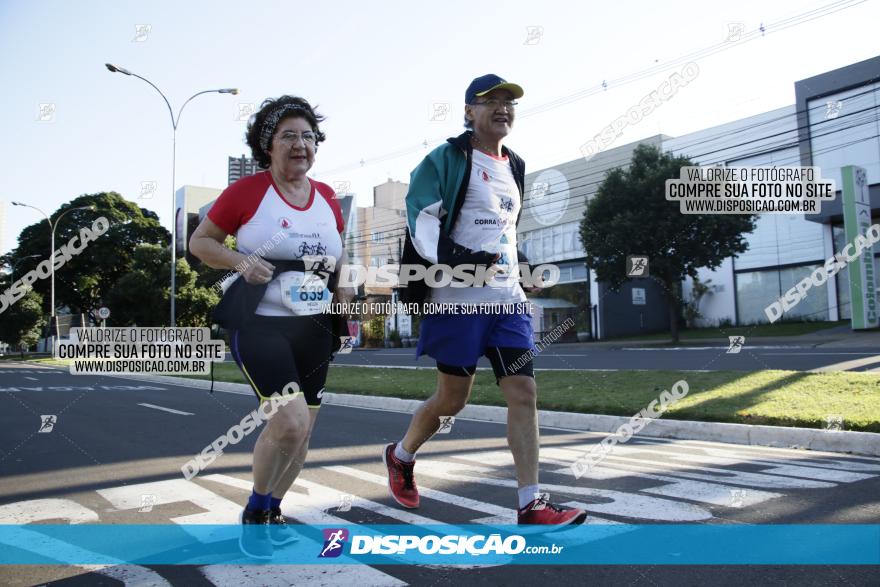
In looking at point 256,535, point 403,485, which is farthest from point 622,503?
point 256,535

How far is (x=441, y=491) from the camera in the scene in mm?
4309

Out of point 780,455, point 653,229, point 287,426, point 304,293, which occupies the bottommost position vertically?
point 780,455

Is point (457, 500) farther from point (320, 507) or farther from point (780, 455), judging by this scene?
point (780, 455)

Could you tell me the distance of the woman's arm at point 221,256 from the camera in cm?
284

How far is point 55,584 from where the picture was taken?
272cm

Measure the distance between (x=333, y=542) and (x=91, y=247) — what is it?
55.5 m

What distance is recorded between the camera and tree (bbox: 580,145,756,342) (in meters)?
25.3

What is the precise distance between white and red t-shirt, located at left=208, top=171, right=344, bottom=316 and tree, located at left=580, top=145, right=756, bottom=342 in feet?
75.4

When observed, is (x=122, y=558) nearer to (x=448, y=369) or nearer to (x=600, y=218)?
(x=448, y=369)

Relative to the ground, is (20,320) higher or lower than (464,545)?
higher

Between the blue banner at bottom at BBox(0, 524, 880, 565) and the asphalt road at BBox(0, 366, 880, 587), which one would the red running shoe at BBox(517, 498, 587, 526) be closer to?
the blue banner at bottom at BBox(0, 524, 880, 565)

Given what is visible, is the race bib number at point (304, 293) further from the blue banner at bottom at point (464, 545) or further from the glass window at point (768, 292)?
the glass window at point (768, 292)

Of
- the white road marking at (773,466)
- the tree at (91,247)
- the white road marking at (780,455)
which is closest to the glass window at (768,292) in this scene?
the white road marking at (780,455)

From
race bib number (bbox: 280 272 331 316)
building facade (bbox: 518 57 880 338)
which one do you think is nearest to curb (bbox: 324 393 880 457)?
race bib number (bbox: 280 272 331 316)
